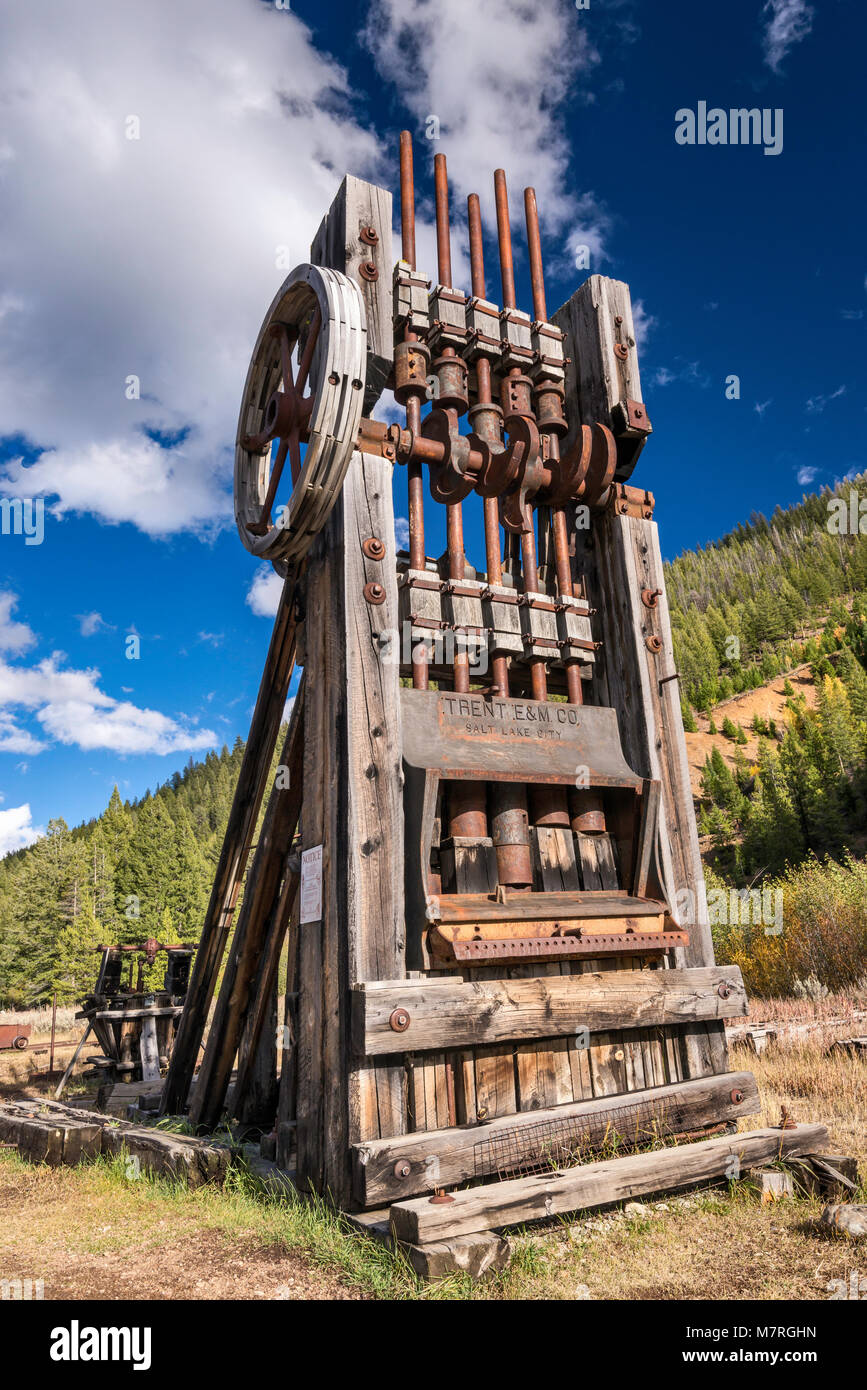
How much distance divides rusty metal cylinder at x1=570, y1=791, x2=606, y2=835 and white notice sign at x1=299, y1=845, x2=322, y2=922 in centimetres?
172

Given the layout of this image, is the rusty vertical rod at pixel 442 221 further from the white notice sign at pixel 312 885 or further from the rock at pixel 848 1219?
the rock at pixel 848 1219

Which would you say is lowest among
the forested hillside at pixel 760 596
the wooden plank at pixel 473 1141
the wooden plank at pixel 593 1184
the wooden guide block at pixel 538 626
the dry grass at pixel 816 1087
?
the dry grass at pixel 816 1087

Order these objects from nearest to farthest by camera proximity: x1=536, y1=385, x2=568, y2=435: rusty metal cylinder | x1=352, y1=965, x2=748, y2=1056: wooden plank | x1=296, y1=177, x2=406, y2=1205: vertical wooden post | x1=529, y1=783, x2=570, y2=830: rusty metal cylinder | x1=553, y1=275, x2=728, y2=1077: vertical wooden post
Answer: x1=352, y1=965, x2=748, y2=1056: wooden plank < x1=296, y1=177, x2=406, y2=1205: vertical wooden post < x1=529, y1=783, x2=570, y2=830: rusty metal cylinder < x1=553, y1=275, x2=728, y2=1077: vertical wooden post < x1=536, y1=385, x2=568, y2=435: rusty metal cylinder

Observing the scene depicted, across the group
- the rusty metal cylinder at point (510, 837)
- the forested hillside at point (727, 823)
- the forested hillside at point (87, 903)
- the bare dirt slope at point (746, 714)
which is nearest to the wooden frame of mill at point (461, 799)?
the rusty metal cylinder at point (510, 837)

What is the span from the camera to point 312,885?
4922 mm

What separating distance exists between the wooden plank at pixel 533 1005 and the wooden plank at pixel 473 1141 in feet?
1.26

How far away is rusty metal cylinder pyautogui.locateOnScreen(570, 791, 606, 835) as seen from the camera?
5535 millimetres

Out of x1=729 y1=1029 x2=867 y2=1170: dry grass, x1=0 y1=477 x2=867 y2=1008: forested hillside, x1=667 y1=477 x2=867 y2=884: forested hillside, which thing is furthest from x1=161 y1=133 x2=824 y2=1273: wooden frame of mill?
x1=0 y1=477 x2=867 y2=1008: forested hillside

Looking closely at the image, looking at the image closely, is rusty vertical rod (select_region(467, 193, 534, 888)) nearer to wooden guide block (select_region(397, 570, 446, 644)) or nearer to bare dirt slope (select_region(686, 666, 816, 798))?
wooden guide block (select_region(397, 570, 446, 644))

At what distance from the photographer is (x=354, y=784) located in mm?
4691

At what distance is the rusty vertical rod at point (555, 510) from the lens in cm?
615

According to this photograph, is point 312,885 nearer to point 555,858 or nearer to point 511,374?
point 555,858
